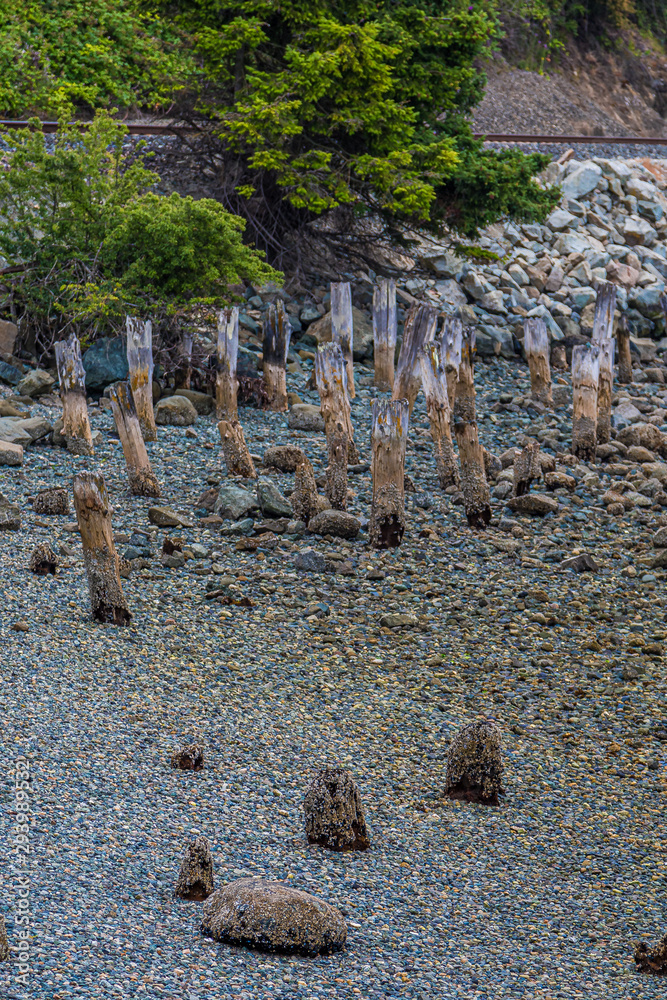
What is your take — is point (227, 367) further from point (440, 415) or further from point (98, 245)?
point (98, 245)

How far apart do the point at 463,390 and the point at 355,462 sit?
1.55 meters

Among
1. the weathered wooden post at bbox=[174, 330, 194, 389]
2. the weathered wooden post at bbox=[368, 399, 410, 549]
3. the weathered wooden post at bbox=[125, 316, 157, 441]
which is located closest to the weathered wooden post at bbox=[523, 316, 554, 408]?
the weathered wooden post at bbox=[174, 330, 194, 389]

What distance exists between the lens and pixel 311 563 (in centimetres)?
1056

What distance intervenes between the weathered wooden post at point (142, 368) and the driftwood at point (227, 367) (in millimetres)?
826

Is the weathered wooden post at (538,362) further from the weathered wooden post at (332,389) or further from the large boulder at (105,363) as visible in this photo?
the large boulder at (105,363)

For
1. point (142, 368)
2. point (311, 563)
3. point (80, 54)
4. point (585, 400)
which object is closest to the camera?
point (311, 563)

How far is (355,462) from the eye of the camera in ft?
44.1

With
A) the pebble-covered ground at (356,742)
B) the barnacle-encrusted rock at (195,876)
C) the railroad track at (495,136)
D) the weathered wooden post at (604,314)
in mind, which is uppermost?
the railroad track at (495,136)

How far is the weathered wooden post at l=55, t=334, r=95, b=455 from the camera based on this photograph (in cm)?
1283

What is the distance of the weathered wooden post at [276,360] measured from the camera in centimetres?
1530

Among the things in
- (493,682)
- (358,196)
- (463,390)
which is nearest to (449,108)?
(358,196)

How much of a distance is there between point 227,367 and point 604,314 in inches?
229

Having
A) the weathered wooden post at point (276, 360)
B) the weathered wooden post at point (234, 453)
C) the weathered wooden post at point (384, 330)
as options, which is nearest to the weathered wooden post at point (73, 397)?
the weathered wooden post at point (234, 453)

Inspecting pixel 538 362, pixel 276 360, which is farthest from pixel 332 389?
pixel 538 362
